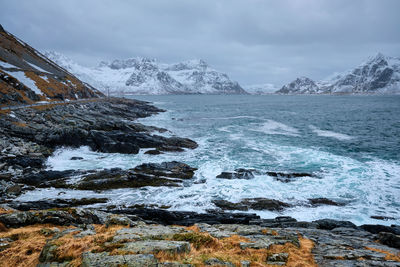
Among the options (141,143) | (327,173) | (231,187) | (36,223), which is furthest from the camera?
(141,143)

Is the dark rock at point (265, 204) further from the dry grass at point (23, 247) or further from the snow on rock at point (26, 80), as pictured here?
the snow on rock at point (26, 80)

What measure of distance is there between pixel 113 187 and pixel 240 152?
71.9 ft

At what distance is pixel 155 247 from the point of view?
25.1 ft

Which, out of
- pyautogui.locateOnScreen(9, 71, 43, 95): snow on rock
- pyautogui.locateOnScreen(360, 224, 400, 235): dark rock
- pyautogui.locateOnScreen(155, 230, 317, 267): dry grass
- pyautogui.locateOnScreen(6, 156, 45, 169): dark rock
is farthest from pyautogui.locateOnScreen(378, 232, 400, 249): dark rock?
pyautogui.locateOnScreen(9, 71, 43, 95): snow on rock

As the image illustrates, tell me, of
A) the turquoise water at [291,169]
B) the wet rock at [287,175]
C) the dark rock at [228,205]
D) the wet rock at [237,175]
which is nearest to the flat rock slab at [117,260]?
the turquoise water at [291,169]

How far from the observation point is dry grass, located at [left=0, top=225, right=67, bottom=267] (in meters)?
7.34

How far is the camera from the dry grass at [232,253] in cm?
735

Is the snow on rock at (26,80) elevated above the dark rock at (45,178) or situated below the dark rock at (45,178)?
above

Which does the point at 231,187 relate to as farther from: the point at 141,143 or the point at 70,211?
the point at 141,143

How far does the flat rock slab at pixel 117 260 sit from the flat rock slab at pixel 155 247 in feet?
1.90

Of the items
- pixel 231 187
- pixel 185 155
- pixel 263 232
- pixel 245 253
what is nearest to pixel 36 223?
pixel 245 253

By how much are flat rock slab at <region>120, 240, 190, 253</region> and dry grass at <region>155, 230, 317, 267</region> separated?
20cm

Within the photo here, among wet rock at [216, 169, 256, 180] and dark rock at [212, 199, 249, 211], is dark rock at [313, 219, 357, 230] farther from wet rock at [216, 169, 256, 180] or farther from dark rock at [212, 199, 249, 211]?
wet rock at [216, 169, 256, 180]

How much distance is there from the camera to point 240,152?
3697cm
